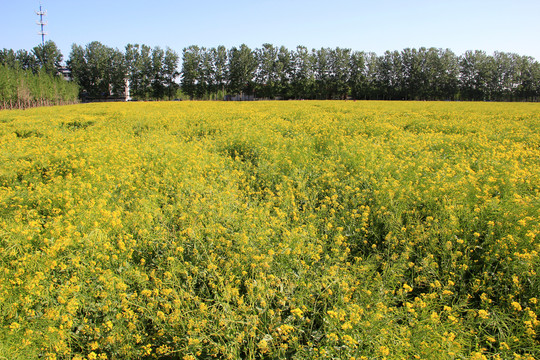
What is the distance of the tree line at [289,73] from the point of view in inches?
2982

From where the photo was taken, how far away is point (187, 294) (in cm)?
264

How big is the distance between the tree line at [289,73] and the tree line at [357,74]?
21cm

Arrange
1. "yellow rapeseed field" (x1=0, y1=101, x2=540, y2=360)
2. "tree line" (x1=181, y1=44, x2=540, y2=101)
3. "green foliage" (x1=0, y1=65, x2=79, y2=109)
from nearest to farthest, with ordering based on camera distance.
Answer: "yellow rapeseed field" (x1=0, y1=101, x2=540, y2=360)
"green foliage" (x1=0, y1=65, x2=79, y2=109)
"tree line" (x1=181, y1=44, x2=540, y2=101)

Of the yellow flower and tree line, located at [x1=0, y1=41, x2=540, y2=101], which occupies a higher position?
tree line, located at [x1=0, y1=41, x2=540, y2=101]

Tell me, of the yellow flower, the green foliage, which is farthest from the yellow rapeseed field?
the green foliage

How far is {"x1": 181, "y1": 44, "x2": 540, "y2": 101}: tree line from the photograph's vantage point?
75.3m

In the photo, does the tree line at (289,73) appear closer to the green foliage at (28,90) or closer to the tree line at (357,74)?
the tree line at (357,74)

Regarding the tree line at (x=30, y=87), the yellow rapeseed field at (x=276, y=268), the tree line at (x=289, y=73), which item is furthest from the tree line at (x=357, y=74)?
the yellow rapeseed field at (x=276, y=268)

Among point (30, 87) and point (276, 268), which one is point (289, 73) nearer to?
point (30, 87)

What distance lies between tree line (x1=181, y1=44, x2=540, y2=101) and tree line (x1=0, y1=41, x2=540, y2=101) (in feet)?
0.68

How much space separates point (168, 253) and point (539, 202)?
15.7ft

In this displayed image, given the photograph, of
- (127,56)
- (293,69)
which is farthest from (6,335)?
(127,56)

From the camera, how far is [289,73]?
79.6m

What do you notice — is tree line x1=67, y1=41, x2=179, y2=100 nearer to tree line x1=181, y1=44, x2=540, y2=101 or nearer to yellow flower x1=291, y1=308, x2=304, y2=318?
Answer: tree line x1=181, y1=44, x2=540, y2=101
